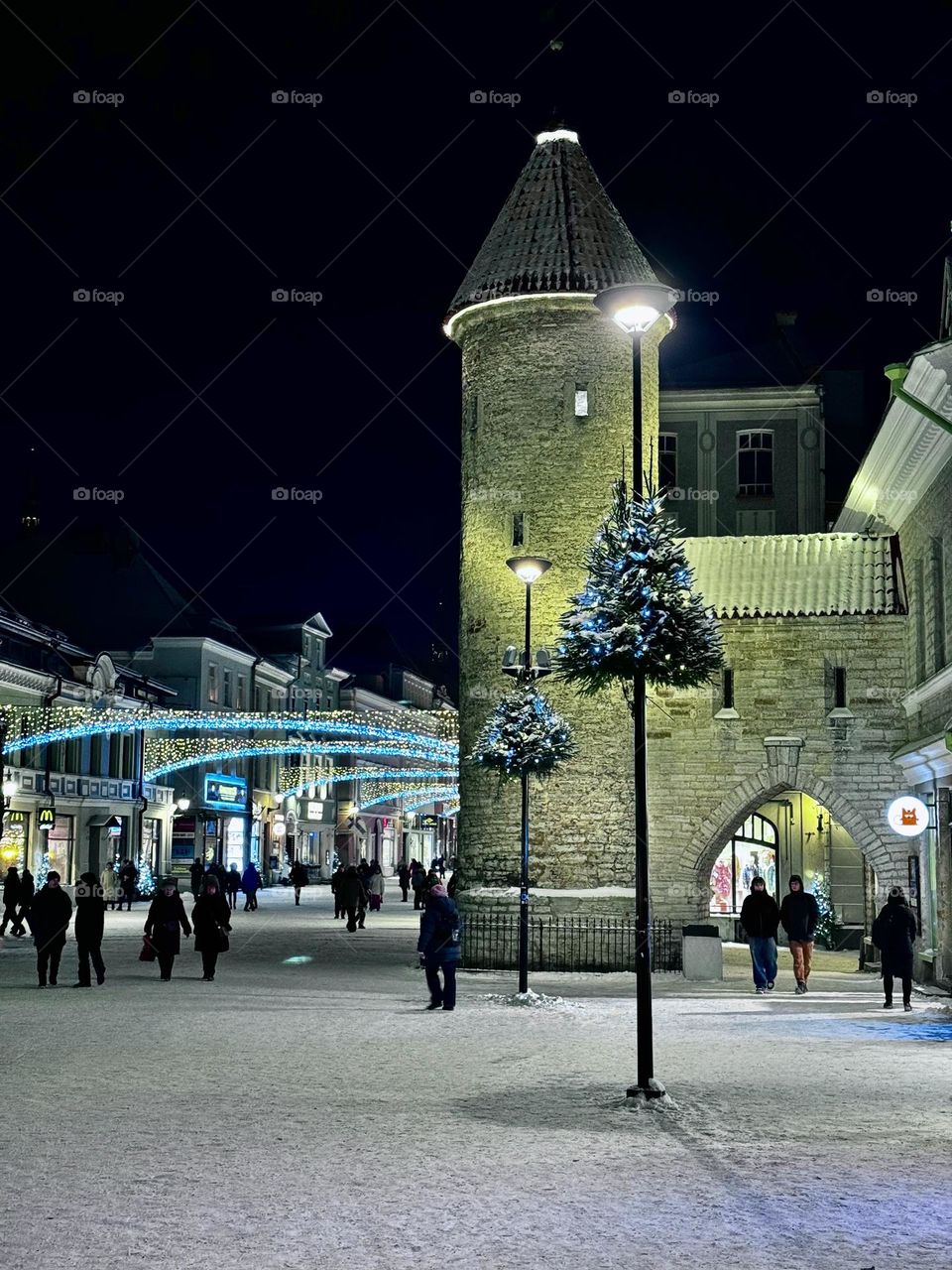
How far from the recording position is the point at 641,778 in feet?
43.2

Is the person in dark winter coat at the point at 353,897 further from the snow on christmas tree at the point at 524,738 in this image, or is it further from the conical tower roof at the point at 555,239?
the conical tower roof at the point at 555,239

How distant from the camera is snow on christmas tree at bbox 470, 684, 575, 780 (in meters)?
25.0

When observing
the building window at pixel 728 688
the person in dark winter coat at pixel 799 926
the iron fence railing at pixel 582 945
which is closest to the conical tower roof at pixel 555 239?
the building window at pixel 728 688

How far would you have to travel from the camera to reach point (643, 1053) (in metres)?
12.4

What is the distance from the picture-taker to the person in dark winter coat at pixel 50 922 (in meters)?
21.8

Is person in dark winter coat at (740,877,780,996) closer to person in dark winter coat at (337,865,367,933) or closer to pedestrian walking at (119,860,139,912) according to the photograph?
person in dark winter coat at (337,865,367,933)

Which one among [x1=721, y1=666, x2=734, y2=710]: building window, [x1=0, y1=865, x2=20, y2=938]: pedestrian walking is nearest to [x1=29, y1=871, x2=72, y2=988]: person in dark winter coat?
[x1=0, y1=865, x2=20, y2=938]: pedestrian walking

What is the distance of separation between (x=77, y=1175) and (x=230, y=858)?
63.7 metres

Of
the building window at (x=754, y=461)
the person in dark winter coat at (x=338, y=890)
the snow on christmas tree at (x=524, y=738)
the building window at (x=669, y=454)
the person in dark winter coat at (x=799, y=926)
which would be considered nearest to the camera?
the person in dark winter coat at (x=799, y=926)

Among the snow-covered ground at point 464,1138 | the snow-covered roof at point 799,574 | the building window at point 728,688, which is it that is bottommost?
the snow-covered ground at point 464,1138

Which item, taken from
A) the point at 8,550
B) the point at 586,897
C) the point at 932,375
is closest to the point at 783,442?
the point at 586,897

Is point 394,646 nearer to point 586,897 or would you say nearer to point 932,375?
point 586,897

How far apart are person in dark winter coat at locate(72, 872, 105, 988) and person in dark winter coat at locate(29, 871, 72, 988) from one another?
0.79ft

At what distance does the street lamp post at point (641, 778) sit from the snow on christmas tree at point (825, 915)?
68.9 ft
